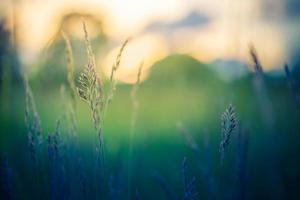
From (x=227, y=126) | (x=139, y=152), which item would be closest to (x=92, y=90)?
(x=227, y=126)

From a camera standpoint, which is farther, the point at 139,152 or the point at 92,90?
the point at 139,152

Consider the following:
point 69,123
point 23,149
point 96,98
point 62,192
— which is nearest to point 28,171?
point 23,149

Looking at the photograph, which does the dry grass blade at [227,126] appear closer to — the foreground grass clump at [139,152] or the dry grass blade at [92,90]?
the foreground grass clump at [139,152]

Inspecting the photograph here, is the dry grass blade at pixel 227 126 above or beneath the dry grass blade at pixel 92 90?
beneath

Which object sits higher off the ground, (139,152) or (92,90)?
(92,90)

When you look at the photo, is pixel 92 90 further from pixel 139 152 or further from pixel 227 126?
pixel 139 152

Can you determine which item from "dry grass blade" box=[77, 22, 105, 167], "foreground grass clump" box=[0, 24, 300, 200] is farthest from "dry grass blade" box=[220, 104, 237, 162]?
"dry grass blade" box=[77, 22, 105, 167]

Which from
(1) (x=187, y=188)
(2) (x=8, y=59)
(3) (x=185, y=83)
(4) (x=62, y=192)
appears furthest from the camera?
(3) (x=185, y=83)

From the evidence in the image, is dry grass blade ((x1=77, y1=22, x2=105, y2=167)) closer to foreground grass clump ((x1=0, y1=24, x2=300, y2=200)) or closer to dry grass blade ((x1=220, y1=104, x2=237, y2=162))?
foreground grass clump ((x1=0, y1=24, x2=300, y2=200))

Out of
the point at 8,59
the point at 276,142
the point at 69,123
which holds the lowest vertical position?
the point at 276,142

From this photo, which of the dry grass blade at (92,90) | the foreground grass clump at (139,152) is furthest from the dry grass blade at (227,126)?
the dry grass blade at (92,90)

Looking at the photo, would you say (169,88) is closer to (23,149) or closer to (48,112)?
(48,112)

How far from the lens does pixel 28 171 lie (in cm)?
195

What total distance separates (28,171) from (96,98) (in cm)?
101
